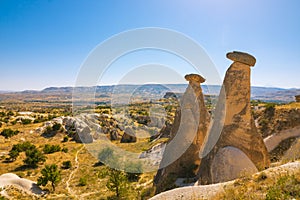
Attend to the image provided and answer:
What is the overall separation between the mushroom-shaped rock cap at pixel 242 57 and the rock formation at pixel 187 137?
2.75 meters

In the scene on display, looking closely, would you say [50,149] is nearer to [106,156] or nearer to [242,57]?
[106,156]

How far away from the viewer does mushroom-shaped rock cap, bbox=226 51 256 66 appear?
855 centimetres

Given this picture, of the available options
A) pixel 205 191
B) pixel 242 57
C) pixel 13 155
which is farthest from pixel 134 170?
pixel 13 155

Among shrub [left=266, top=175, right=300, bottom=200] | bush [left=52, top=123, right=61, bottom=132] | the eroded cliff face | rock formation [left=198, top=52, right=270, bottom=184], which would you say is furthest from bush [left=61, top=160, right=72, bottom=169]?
shrub [left=266, top=175, right=300, bottom=200]

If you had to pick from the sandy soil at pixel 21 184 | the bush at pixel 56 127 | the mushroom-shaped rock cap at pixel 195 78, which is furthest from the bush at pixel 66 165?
the mushroom-shaped rock cap at pixel 195 78

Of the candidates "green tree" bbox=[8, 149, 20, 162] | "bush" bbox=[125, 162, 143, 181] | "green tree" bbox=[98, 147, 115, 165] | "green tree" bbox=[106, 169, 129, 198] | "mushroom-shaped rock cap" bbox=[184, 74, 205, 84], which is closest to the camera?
"mushroom-shaped rock cap" bbox=[184, 74, 205, 84]

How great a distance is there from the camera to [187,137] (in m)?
10.8

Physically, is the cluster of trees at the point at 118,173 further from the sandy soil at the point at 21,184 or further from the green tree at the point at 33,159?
the green tree at the point at 33,159

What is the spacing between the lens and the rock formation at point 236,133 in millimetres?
7945

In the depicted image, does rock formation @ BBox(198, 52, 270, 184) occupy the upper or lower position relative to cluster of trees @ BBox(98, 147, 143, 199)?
upper

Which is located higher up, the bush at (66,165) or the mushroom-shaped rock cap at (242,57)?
the mushroom-shaped rock cap at (242,57)

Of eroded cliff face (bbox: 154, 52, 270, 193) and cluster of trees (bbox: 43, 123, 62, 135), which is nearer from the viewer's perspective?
eroded cliff face (bbox: 154, 52, 270, 193)

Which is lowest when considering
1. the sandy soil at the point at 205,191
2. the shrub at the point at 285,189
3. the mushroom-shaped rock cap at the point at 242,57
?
the sandy soil at the point at 205,191

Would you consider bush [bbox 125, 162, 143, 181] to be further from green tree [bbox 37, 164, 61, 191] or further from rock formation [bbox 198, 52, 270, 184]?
rock formation [bbox 198, 52, 270, 184]
